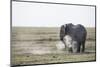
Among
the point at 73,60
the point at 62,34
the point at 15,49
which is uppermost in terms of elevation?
the point at 62,34

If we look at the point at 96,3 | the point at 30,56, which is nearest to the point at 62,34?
the point at 30,56

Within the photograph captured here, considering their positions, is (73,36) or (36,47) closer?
(36,47)

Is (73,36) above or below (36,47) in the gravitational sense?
above

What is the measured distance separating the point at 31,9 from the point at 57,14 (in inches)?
12.7

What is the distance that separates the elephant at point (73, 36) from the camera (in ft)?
7.66

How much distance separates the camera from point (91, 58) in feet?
8.11

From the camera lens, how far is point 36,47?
7.30 feet

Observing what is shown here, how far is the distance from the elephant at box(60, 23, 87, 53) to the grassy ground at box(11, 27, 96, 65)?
66 millimetres

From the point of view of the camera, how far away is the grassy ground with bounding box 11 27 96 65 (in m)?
2.15

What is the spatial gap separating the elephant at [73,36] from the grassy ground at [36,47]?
0.22 ft

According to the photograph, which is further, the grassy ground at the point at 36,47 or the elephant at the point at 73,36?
the elephant at the point at 73,36

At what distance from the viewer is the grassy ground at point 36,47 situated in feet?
7.06

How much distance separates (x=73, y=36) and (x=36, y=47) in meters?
0.48

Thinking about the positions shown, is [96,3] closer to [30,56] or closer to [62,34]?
[62,34]
